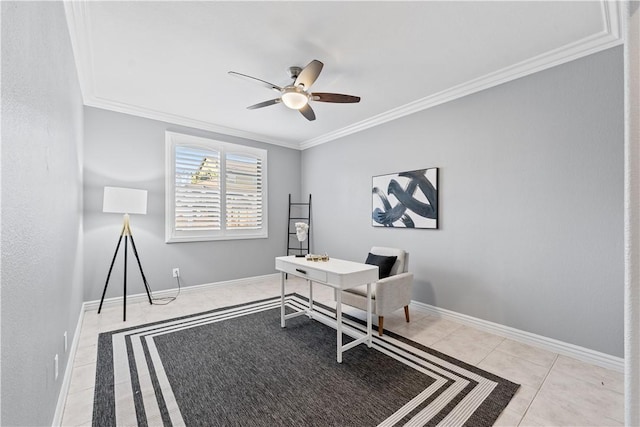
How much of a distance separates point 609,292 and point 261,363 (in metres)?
2.96

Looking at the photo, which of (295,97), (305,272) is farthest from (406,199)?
(295,97)

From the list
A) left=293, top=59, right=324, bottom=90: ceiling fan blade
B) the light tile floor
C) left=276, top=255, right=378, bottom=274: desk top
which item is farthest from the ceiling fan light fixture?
the light tile floor

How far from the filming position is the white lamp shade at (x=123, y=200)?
3305 mm

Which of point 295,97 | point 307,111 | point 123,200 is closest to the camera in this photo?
point 295,97

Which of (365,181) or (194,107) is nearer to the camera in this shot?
(194,107)

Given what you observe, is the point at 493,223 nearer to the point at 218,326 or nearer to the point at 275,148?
the point at 218,326

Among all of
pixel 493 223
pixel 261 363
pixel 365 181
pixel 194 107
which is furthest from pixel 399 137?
pixel 261 363

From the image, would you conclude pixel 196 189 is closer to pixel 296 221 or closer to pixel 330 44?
pixel 296 221

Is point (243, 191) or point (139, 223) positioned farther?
point (243, 191)

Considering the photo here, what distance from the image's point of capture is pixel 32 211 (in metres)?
1.23

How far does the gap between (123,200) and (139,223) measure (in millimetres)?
702

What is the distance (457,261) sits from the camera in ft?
10.8

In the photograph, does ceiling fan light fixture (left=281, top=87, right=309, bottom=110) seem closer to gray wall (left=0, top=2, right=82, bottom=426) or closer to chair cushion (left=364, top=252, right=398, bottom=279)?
gray wall (left=0, top=2, right=82, bottom=426)

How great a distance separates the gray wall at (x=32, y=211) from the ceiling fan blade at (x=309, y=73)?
1626mm
